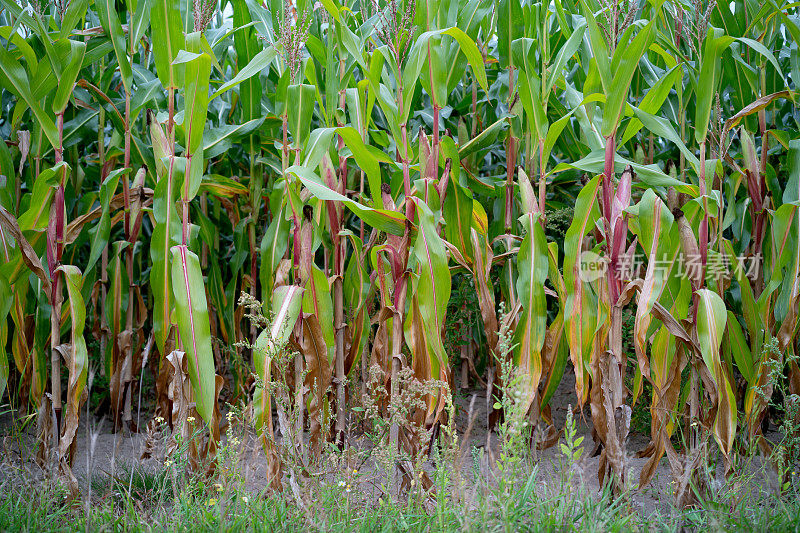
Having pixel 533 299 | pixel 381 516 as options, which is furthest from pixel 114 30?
pixel 381 516

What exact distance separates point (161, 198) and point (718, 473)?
251cm

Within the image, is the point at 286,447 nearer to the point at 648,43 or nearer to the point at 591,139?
the point at 591,139

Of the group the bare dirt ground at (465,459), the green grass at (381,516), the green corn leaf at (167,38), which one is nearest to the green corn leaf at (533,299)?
the bare dirt ground at (465,459)

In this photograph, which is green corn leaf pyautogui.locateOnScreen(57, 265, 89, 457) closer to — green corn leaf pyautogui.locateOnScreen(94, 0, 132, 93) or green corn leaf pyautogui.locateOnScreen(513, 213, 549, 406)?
green corn leaf pyautogui.locateOnScreen(94, 0, 132, 93)

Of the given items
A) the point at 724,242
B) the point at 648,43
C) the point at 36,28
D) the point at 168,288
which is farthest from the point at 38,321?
the point at 724,242

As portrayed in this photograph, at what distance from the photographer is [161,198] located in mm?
2160

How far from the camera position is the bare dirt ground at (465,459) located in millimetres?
2145

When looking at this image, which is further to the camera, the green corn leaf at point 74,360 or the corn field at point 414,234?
the green corn leaf at point 74,360

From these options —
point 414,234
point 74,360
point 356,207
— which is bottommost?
point 74,360

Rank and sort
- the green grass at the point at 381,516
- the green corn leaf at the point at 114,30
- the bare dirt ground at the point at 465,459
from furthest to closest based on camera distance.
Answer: the green corn leaf at the point at 114,30 < the bare dirt ground at the point at 465,459 < the green grass at the point at 381,516

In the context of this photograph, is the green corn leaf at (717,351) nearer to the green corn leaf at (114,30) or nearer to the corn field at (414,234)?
the corn field at (414,234)

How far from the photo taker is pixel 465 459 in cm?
280

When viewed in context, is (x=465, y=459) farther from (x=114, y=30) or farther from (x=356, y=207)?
(x=114, y=30)

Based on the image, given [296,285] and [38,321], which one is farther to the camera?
[38,321]
